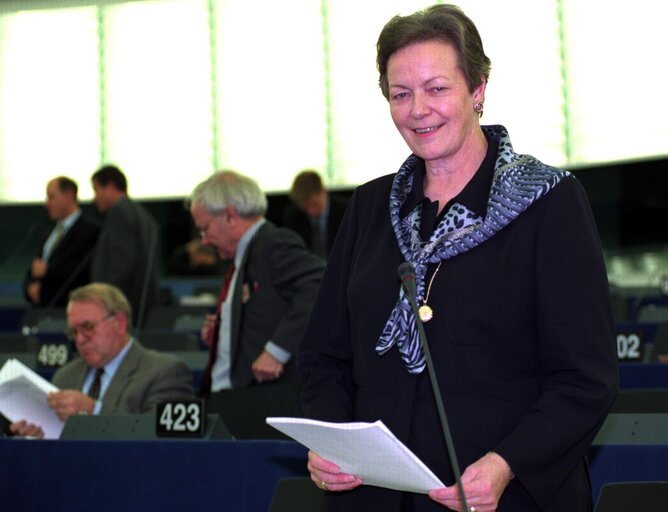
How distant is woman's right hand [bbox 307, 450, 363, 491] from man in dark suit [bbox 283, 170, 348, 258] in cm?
599

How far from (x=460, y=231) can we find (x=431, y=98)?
0.68 feet

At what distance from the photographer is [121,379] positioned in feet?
16.4

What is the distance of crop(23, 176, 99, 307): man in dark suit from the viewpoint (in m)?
8.74

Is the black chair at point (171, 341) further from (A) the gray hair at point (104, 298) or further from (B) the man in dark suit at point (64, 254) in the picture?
(B) the man in dark suit at point (64, 254)

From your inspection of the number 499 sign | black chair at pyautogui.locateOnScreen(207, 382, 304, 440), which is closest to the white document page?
the number 499 sign

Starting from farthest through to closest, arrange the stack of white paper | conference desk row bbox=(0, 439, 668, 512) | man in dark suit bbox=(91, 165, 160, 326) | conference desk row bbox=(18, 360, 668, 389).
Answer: man in dark suit bbox=(91, 165, 160, 326) → conference desk row bbox=(18, 360, 668, 389) → the stack of white paper → conference desk row bbox=(0, 439, 668, 512)

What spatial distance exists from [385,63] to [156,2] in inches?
465

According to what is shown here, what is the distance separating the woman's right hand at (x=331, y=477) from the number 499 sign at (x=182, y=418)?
1835 mm

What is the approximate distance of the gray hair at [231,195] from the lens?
4871 mm

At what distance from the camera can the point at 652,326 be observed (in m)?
6.34

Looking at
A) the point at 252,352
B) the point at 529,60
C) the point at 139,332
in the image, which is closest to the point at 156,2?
the point at 529,60

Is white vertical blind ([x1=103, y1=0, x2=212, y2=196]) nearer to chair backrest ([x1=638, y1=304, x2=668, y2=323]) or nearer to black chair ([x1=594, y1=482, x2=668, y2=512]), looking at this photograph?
chair backrest ([x1=638, y1=304, x2=668, y2=323])

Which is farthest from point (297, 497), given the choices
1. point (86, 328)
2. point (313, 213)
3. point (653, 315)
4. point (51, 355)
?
point (313, 213)

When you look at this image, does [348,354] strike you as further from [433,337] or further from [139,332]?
[139,332]
